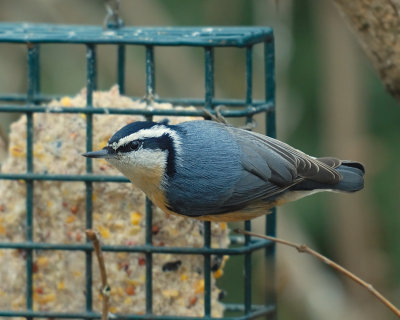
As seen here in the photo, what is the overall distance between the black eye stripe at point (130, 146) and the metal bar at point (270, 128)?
964mm

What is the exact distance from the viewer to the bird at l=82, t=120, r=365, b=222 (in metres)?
3.59

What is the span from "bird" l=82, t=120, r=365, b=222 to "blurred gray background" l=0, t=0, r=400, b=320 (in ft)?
6.60

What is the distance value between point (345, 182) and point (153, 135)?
0.95m

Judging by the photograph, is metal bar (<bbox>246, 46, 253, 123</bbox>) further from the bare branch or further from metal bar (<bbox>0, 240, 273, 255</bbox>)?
metal bar (<bbox>0, 240, 273, 255</bbox>)

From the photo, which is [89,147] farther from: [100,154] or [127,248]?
[100,154]

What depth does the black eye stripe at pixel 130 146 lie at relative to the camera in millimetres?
3525

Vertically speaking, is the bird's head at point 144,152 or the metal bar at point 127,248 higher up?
the bird's head at point 144,152

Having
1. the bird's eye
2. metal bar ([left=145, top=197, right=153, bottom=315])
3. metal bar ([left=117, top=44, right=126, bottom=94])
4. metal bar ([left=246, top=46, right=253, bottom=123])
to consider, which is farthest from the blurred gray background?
the bird's eye

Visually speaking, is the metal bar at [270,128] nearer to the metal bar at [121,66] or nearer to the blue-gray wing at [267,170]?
the blue-gray wing at [267,170]

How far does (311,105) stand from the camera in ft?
23.1

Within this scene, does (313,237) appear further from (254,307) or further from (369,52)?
(369,52)

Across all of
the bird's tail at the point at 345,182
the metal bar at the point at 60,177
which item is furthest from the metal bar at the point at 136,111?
the bird's tail at the point at 345,182

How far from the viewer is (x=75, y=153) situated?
13.9ft

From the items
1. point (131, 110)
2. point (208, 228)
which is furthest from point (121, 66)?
point (208, 228)
